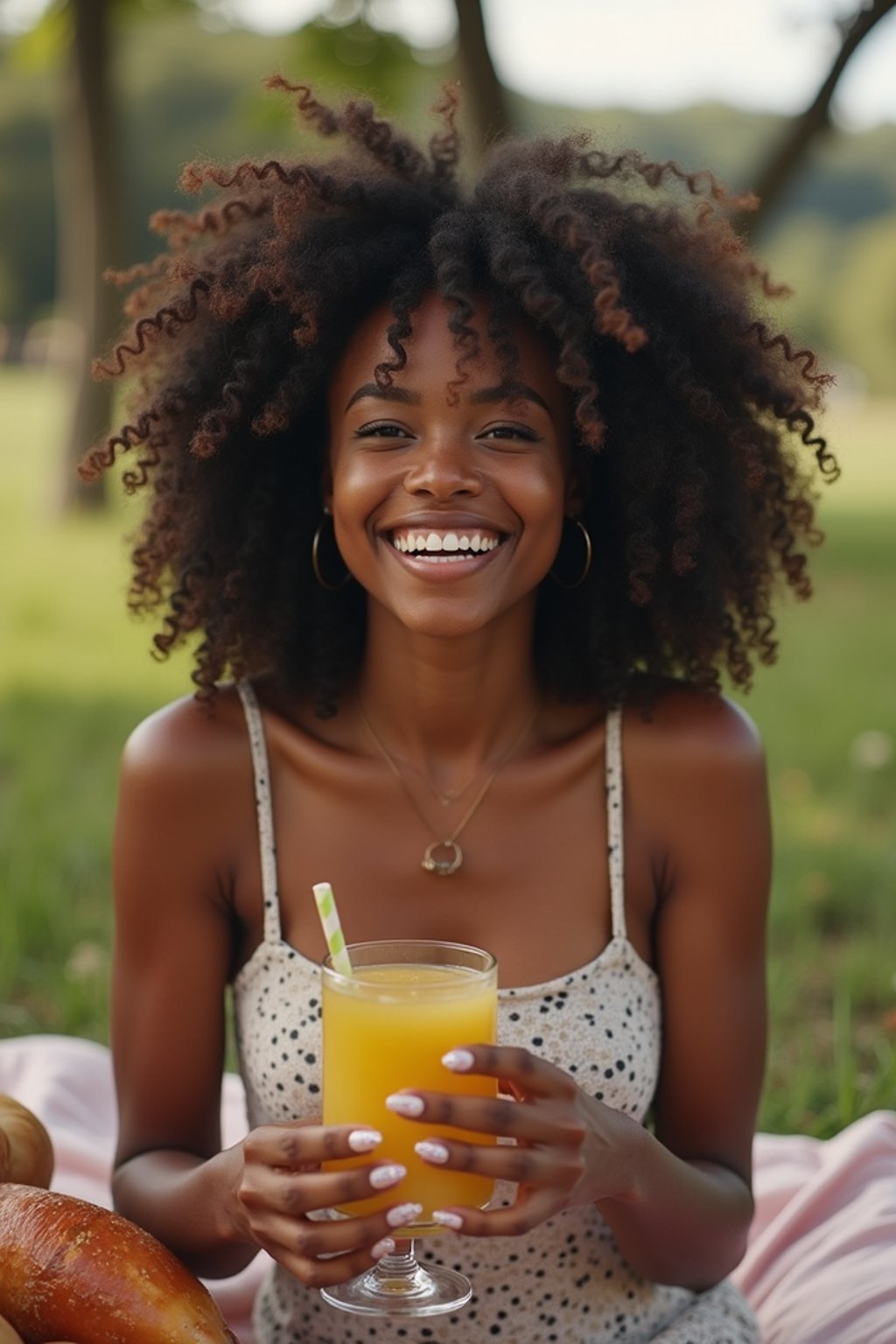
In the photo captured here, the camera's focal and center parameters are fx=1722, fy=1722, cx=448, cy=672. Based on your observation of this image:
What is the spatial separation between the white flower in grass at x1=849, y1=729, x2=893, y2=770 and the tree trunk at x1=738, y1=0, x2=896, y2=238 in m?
2.17

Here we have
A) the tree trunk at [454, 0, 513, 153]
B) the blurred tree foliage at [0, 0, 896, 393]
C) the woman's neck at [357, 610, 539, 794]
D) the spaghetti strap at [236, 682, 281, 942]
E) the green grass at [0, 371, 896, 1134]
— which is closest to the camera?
the spaghetti strap at [236, 682, 281, 942]

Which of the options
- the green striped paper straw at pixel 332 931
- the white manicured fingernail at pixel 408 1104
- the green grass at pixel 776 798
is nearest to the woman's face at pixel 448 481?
the green striped paper straw at pixel 332 931

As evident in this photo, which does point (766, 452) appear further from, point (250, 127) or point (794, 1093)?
point (250, 127)

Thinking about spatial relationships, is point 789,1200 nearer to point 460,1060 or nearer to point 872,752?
Answer: point 460,1060

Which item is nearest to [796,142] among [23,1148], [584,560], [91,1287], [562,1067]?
[584,560]

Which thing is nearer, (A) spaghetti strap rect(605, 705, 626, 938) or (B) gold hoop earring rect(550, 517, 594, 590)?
(A) spaghetti strap rect(605, 705, 626, 938)

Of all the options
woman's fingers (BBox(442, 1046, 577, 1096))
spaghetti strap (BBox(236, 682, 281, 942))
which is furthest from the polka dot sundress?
woman's fingers (BBox(442, 1046, 577, 1096))

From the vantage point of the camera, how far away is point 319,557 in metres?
2.92

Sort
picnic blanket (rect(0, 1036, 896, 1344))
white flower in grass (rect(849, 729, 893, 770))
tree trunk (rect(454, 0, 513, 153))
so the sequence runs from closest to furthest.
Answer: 1. picnic blanket (rect(0, 1036, 896, 1344))
2. white flower in grass (rect(849, 729, 893, 770))
3. tree trunk (rect(454, 0, 513, 153))

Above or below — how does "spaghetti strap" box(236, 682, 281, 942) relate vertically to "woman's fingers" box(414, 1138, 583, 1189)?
above

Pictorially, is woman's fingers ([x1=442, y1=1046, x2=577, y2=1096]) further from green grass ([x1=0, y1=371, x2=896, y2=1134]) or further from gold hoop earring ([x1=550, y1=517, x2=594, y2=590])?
green grass ([x1=0, y1=371, x2=896, y2=1134])

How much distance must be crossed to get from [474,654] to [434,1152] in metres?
1.02

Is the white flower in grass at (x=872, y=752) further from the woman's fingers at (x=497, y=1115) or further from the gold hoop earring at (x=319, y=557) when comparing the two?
the woman's fingers at (x=497, y=1115)

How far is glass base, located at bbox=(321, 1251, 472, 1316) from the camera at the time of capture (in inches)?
84.7
